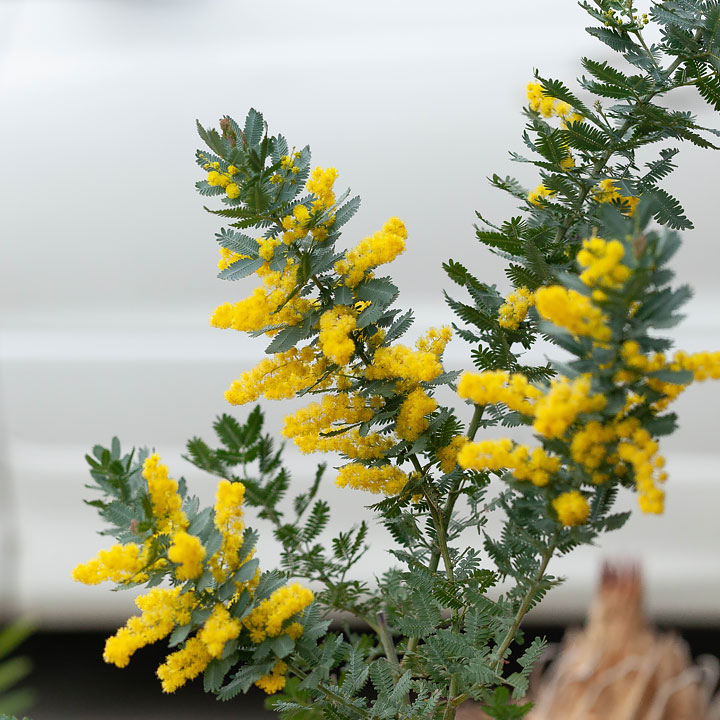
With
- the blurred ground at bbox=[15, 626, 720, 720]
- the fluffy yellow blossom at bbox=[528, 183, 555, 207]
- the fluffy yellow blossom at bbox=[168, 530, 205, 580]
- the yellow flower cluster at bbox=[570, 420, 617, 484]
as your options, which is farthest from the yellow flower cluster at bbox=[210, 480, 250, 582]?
the blurred ground at bbox=[15, 626, 720, 720]

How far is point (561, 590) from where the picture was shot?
1579 millimetres

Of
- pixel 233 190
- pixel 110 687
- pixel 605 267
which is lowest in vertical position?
pixel 110 687

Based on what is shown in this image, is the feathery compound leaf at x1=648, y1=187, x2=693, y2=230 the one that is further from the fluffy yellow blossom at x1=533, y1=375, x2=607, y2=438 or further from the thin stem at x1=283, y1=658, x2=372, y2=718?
the thin stem at x1=283, y1=658, x2=372, y2=718

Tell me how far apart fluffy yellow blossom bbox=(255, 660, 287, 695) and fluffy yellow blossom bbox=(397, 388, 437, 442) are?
0.66ft

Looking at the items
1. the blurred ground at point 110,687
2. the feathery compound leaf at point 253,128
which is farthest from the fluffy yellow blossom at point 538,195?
the blurred ground at point 110,687

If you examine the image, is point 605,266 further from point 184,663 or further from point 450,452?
point 184,663

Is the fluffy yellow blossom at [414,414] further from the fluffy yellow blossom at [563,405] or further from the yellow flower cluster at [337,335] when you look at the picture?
the fluffy yellow blossom at [563,405]

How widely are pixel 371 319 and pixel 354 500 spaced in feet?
3.22

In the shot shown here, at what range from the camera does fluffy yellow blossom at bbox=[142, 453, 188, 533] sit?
563 millimetres

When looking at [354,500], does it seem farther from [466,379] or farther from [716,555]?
[466,379]

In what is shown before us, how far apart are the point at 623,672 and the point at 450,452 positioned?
0.29m

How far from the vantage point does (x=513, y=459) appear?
495mm

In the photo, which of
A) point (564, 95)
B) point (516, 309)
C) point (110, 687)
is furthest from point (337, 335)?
point (110, 687)

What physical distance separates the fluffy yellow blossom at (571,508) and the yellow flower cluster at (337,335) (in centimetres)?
19
